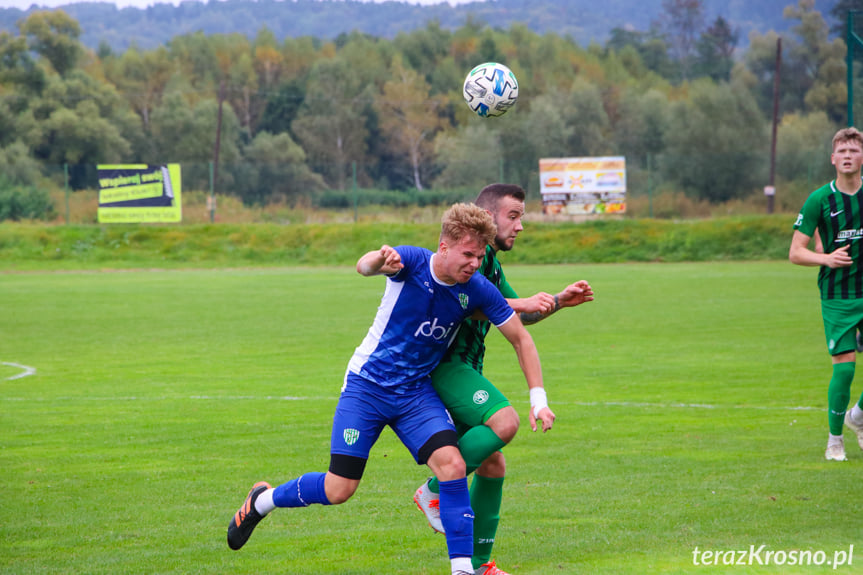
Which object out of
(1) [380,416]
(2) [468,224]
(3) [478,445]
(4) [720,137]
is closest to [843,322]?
(3) [478,445]

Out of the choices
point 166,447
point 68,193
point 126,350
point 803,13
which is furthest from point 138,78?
point 166,447

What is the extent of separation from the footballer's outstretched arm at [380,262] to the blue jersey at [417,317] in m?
0.13

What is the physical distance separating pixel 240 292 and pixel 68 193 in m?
23.5

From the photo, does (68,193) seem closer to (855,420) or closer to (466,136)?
(466,136)

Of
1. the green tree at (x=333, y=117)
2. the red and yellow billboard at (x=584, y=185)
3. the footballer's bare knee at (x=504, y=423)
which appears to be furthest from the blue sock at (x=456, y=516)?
the green tree at (x=333, y=117)

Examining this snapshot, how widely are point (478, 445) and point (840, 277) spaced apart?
4441 millimetres

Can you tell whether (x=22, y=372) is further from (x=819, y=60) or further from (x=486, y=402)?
(x=819, y=60)

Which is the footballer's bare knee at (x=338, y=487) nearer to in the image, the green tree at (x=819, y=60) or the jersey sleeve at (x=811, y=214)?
the jersey sleeve at (x=811, y=214)

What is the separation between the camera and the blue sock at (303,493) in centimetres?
544

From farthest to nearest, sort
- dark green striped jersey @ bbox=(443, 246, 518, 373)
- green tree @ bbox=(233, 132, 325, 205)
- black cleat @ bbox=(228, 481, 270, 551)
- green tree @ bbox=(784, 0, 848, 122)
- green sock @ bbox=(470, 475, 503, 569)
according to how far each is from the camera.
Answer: green tree @ bbox=(784, 0, 848, 122) < green tree @ bbox=(233, 132, 325, 205) < dark green striped jersey @ bbox=(443, 246, 518, 373) < black cleat @ bbox=(228, 481, 270, 551) < green sock @ bbox=(470, 475, 503, 569)

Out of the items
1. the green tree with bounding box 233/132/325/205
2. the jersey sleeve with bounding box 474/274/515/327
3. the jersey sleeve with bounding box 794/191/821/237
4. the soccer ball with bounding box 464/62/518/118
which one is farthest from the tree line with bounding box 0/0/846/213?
the jersey sleeve with bounding box 474/274/515/327

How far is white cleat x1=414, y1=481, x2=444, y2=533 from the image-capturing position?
5.64 meters

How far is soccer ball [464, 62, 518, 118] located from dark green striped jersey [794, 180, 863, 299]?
2.67 metres

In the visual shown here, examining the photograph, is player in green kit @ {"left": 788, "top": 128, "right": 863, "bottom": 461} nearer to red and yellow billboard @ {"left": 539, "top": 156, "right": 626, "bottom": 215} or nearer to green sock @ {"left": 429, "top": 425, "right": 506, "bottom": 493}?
green sock @ {"left": 429, "top": 425, "right": 506, "bottom": 493}
